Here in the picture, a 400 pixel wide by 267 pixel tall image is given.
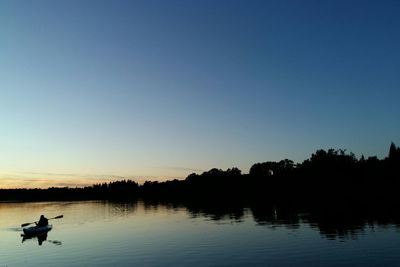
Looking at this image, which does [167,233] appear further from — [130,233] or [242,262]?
[242,262]

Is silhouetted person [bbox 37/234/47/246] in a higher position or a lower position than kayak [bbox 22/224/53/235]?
lower

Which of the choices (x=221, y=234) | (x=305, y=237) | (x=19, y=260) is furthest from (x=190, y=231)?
(x=19, y=260)

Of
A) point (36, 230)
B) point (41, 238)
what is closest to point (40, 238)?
point (41, 238)

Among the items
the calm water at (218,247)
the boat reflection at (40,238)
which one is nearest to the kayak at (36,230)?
the boat reflection at (40,238)

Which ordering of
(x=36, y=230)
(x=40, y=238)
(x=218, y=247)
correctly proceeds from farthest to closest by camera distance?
(x=36, y=230), (x=40, y=238), (x=218, y=247)

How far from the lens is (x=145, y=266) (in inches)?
1955

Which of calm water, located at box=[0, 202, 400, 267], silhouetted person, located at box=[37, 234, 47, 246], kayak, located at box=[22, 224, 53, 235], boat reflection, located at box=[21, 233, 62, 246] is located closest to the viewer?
calm water, located at box=[0, 202, 400, 267]

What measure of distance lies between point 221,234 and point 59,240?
94.1ft

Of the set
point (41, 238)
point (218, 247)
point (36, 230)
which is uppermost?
point (36, 230)

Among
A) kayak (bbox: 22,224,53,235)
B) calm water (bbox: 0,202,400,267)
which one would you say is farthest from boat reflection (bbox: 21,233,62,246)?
kayak (bbox: 22,224,53,235)

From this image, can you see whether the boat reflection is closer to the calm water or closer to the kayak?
the calm water

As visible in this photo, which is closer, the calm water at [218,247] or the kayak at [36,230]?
the calm water at [218,247]

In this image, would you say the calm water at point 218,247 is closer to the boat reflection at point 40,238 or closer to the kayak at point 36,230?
the boat reflection at point 40,238

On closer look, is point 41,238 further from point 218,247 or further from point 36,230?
point 218,247
